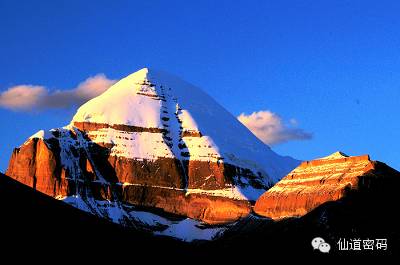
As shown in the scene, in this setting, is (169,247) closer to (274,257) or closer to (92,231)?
(92,231)

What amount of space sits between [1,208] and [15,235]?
660cm

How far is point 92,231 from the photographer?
122m

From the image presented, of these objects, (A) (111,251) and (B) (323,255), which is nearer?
(A) (111,251)

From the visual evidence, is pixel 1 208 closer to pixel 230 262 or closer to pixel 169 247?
pixel 169 247

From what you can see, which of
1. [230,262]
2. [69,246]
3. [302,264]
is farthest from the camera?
[302,264]

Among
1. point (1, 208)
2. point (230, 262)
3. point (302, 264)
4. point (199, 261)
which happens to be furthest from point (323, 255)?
point (1, 208)

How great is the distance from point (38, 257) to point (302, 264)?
91239 mm

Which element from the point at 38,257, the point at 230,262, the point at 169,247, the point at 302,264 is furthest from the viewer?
the point at 302,264

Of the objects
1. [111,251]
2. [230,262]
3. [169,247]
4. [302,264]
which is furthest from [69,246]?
[302,264]

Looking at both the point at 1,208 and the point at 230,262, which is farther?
the point at 230,262

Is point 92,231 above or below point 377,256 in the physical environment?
below

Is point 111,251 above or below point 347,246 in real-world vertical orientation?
below

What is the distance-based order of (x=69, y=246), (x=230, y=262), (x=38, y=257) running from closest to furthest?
(x=38, y=257)
(x=69, y=246)
(x=230, y=262)

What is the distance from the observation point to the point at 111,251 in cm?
11781
